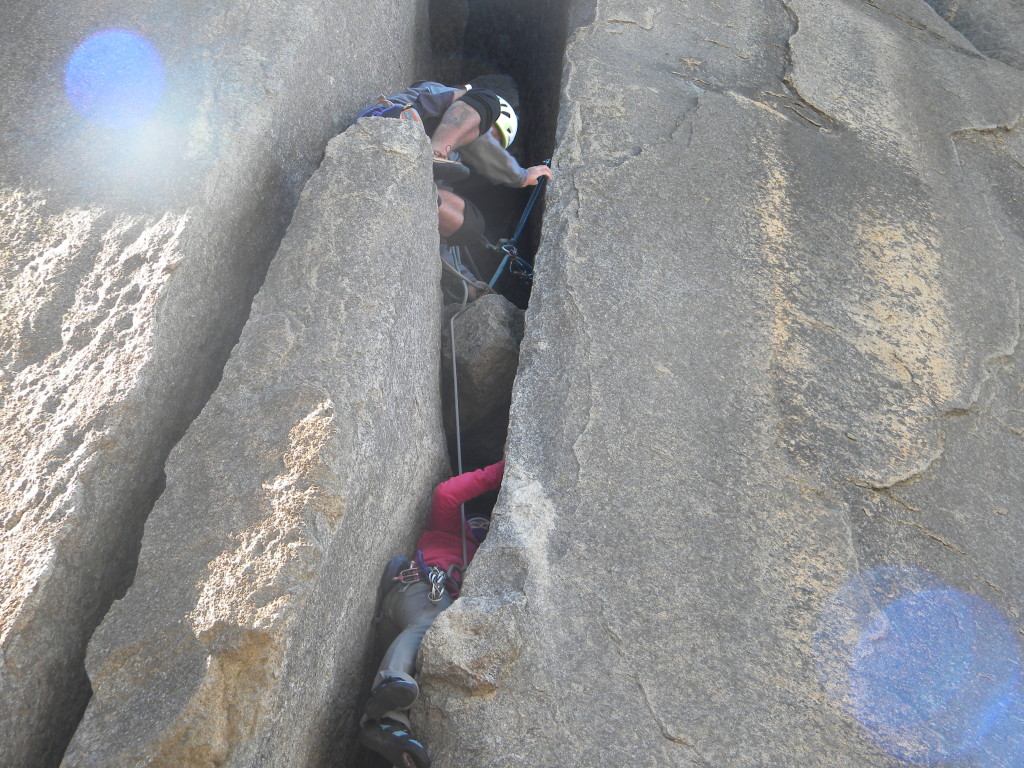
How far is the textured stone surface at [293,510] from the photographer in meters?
1.70

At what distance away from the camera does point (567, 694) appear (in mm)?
1925

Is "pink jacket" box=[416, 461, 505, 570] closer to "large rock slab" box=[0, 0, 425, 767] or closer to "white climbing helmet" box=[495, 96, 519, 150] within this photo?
"large rock slab" box=[0, 0, 425, 767]

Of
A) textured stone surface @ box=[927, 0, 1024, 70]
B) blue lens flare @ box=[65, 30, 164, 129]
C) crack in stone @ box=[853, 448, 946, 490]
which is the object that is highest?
textured stone surface @ box=[927, 0, 1024, 70]

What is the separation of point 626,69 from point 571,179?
763 millimetres

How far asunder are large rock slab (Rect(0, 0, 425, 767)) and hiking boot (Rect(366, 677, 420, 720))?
2.04 ft

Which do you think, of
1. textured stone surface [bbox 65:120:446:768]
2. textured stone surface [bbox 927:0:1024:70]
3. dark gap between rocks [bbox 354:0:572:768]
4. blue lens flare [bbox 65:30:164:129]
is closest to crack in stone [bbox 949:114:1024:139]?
textured stone surface [bbox 927:0:1024:70]

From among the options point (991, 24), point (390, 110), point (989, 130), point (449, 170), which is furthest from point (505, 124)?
point (991, 24)

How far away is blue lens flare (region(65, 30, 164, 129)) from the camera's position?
2418 millimetres

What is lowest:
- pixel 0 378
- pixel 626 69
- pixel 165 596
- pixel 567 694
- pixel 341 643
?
pixel 341 643

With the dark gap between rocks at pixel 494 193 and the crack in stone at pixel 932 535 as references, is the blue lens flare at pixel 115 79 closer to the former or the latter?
the dark gap between rocks at pixel 494 193

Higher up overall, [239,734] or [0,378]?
[0,378]

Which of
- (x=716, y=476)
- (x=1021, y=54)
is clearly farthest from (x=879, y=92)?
(x=716, y=476)

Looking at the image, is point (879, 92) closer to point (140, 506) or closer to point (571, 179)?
point (571, 179)

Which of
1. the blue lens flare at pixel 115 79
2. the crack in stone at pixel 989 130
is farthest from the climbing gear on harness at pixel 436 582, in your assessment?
the crack in stone at pixel 989 130
